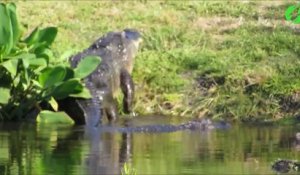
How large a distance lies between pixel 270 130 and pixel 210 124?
69 centimetres

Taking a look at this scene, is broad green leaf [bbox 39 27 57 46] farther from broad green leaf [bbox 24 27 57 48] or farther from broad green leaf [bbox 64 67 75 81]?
broad green leaf [bbox 64 67 75 81]

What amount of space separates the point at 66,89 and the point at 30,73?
1.57ft

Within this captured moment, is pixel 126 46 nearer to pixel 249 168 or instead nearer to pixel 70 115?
pixel 70 115

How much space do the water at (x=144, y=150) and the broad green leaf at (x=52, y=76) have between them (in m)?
0.54

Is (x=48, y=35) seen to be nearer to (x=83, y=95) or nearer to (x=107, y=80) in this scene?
(x=83, y=95)

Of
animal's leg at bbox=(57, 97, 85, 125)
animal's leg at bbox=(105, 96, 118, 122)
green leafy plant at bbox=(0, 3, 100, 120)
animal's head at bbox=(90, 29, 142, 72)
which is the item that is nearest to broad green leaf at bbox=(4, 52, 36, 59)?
green leafy plant at bbox=(0, 3, 100, 120)

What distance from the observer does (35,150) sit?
10141 mm

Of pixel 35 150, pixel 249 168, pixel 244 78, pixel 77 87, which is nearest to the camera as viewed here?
pixel 249 168

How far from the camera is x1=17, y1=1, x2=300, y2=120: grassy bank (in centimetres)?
1359

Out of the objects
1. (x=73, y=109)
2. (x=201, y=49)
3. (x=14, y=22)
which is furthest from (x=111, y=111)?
(x=201, y=49)

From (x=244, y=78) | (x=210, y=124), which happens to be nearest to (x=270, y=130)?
(x=210, y=124)

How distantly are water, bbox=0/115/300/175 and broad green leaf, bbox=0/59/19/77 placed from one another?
643 mm

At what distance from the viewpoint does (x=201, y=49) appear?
15875 mm

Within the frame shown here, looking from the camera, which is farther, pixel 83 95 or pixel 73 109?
pixel 73 109
